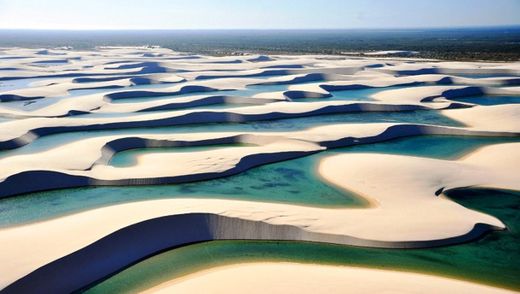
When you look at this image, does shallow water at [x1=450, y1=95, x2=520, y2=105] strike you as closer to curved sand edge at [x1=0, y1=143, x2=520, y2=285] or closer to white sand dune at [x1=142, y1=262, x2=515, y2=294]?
curved sand edge at [x1=0, y1=143, x2=520, y2=285]

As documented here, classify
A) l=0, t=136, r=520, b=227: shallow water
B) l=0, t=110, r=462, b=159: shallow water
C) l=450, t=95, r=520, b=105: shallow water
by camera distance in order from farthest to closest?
l=450, t=95, r=520, b=105: shallow water < l=0, t=110, r=462, b=159: shallow water < l=0, t=136, r=520, b=227: shallow water

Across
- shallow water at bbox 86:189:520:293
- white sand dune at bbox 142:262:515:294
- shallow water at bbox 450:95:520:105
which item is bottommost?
shallow water at bbox 450:95:520:105

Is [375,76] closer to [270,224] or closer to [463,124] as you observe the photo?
[463,124]

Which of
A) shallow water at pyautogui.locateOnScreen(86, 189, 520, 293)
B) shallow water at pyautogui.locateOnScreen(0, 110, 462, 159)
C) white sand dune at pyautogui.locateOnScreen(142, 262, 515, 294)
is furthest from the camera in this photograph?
shallow water at pyautogui.locateOnScreen(0, 110, 462, 159)

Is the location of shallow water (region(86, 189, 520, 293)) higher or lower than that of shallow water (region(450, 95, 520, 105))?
higher

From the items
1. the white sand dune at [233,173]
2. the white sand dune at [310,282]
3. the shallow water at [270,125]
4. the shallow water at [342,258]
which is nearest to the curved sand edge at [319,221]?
the white sand dune at [233,173]

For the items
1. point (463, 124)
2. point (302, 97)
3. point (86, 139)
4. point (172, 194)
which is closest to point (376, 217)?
point (172, 194)

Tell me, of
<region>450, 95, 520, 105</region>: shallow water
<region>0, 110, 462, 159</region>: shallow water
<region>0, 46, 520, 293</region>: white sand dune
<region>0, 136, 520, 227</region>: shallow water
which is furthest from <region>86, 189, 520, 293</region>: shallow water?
<region>450, 95, 520, 105</region>: shallow water

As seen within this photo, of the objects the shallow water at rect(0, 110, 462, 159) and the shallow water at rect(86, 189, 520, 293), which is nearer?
the shallow water at rect(86, 189, 520, 293)
